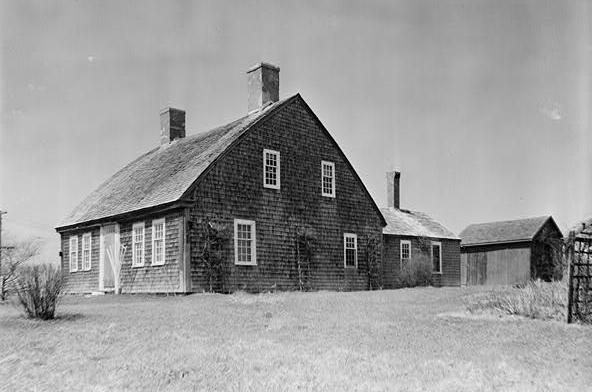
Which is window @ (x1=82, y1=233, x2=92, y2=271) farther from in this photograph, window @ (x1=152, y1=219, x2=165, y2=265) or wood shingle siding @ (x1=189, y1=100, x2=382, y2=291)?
wood shingle siding @ (x1=189, y1=100, x2=382, y2=291)

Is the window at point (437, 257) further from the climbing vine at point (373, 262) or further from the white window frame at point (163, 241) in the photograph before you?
the white window frame at point (163, 241)

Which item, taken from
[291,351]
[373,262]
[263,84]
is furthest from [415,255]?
[291,351]

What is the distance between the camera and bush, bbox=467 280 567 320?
1552 cm

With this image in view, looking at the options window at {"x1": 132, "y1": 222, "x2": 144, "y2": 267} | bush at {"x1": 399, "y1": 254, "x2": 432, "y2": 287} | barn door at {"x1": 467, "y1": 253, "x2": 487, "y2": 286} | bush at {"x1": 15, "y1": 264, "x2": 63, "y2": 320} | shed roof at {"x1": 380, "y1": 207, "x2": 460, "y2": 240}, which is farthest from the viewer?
barn door at {"x1": 467, "y1": 253, "x2": 487, "y2": 286}

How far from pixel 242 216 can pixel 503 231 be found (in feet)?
86.9

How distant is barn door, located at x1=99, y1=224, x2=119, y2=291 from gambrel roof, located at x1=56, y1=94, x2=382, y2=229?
63 centimetres

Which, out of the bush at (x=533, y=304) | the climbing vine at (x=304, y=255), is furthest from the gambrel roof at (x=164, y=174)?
the bush at (x=533, y=304)

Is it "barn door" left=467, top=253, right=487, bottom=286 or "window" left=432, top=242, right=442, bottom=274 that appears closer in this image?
"window" left=432, top=242, right=442, bottom=274

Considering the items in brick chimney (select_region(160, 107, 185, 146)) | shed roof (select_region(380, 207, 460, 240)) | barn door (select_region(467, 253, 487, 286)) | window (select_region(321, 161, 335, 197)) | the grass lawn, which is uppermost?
brick chimney (select_region(160, 107, 185, 146))

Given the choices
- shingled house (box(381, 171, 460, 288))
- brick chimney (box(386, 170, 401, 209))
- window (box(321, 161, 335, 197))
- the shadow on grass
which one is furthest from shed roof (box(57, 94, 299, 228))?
brick chimney (box(386, 170, 401, 209))

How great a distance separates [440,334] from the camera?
41.9 ft

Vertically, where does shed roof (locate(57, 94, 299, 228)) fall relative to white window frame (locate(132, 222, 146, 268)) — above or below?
above

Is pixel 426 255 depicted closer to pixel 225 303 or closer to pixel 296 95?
pixel 296 95

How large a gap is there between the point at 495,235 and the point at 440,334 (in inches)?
1408
